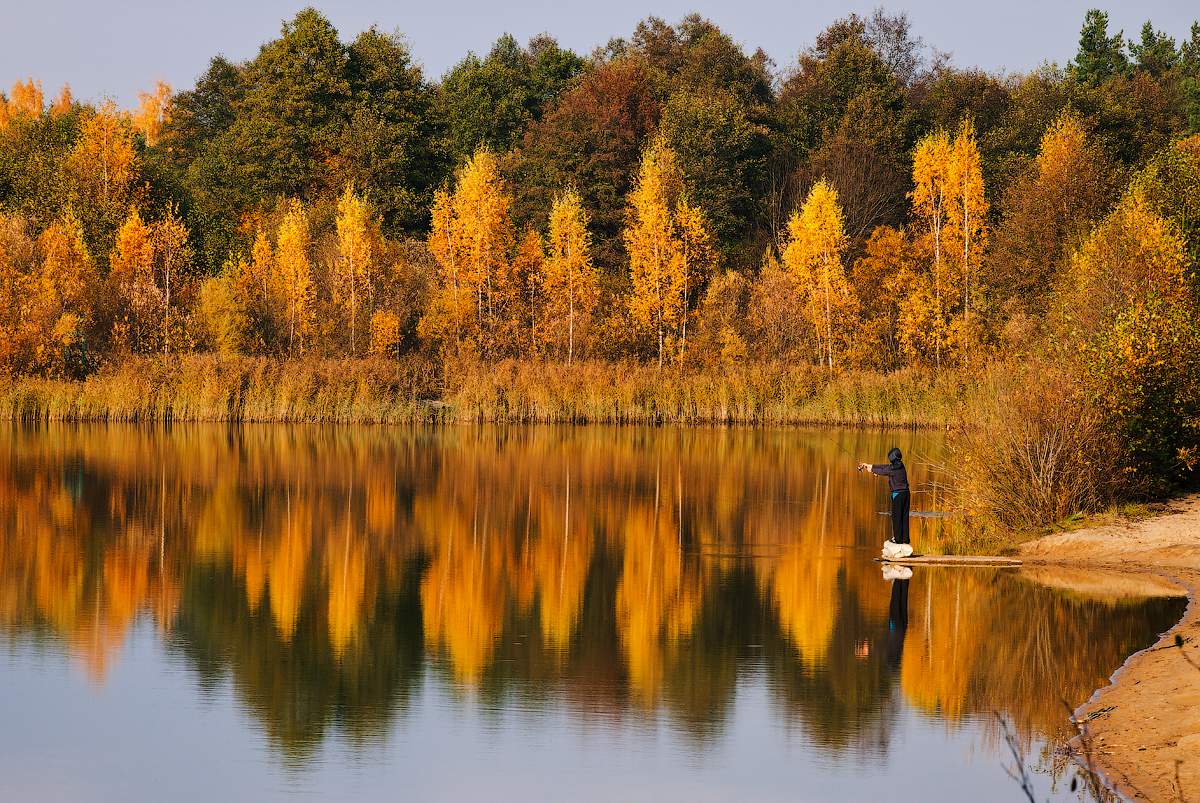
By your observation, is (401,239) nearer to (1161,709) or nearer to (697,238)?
(697,238)

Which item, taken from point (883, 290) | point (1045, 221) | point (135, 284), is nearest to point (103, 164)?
point (135, 284)

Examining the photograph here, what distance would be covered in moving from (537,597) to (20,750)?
7824 mm

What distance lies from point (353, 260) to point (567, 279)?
8.97 meters

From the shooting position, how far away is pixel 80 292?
5319cm

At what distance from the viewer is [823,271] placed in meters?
56.8

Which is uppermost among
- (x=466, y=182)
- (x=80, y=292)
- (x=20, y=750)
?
(x=466, y=182)

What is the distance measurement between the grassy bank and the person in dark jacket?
26.6 meters

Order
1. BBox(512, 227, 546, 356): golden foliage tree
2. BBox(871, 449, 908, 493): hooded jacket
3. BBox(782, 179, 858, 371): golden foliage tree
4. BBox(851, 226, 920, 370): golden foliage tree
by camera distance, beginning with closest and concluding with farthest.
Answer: BBox(871, 449, 908, 493): hooded jacket < BBox(782, 179, 858, 371): golden foliage tree < BBox(851, 226, 920, 370): golden foliage tree < BBox(512, 227, 546, 356): golden foliage tree

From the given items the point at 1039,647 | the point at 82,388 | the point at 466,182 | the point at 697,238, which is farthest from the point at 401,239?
the point at 1039,647

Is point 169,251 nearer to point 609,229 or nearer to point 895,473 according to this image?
point 609,229

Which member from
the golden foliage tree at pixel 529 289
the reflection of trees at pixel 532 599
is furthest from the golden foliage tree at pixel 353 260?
the reflection of trees at pixel 532 599

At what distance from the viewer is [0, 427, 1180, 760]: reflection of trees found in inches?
544

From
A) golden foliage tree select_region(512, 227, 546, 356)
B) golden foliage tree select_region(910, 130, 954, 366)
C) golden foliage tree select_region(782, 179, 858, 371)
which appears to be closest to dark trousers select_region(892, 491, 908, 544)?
golden foliage tree select_region(782, 179, 858, 371)

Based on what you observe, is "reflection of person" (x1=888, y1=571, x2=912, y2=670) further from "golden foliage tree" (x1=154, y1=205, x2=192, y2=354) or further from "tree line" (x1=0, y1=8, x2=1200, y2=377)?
"golden foliage tree" (x1=154, y1=205, x2=192, y2=354)
